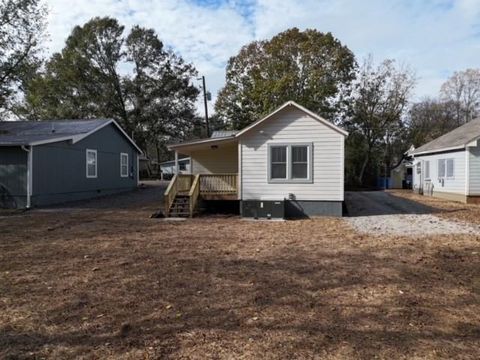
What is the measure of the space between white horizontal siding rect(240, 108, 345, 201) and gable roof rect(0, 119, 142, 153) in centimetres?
860

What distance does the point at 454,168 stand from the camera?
18.2m

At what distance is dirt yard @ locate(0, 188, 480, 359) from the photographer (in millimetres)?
3484

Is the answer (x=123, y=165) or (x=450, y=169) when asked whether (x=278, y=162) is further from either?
(x=123, y=165)

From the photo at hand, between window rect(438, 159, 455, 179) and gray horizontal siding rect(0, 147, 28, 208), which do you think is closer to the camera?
gray horizontal siding rect(0, 147, 28, 208)

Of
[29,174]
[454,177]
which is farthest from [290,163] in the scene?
[29,174]

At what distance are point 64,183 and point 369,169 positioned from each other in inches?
993

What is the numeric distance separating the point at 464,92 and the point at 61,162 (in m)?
42.7

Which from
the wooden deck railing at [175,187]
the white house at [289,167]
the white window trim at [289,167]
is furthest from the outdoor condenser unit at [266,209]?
the wooden deck railing at [175,187]

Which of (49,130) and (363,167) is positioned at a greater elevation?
(49,130)

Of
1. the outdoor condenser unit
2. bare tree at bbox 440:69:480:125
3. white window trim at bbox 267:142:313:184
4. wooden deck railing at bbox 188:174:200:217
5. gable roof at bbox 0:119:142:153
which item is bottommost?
the outdoor condenser unit

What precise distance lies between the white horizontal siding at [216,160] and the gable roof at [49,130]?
5.83m

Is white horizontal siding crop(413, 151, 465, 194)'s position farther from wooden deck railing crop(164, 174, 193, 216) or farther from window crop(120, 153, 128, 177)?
window crop(120, 153, 128, 177)

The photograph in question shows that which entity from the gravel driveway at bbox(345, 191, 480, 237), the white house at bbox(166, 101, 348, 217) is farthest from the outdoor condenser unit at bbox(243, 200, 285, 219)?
the gravel driveway at bbox(345, 191, 480, 237)

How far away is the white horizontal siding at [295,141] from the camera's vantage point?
41.1 feet
